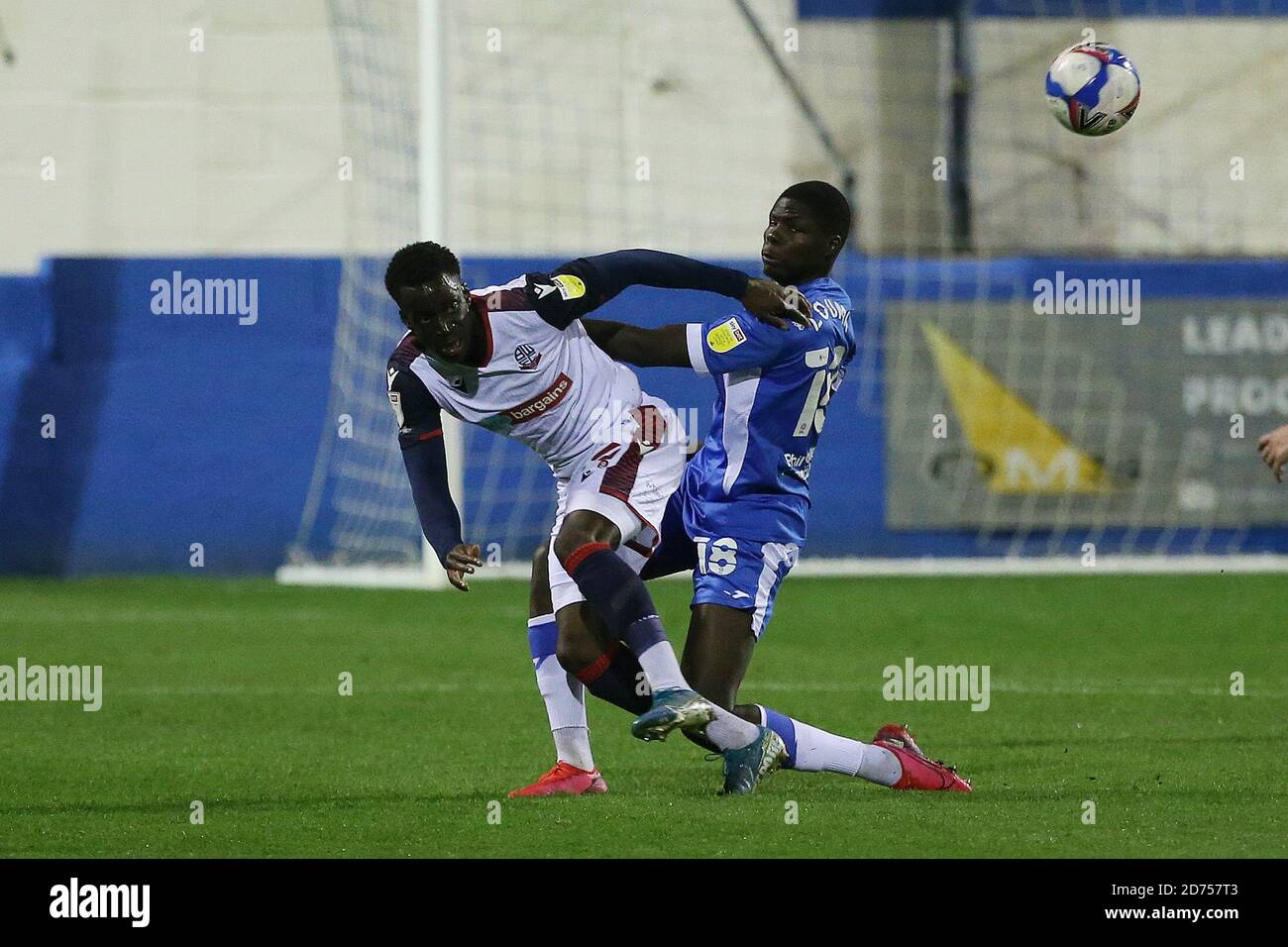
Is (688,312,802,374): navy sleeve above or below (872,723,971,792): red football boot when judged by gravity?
above

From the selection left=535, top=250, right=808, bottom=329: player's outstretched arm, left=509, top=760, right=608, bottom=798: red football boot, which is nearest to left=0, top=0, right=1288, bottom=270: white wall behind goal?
left=535, top=250, right=808, bottom=329: player's outstretched arm

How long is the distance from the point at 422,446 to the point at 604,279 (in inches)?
30.7

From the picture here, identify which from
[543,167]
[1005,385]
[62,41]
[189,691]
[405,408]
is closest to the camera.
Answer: [405,408]

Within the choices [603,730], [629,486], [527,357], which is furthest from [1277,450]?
[603,730]

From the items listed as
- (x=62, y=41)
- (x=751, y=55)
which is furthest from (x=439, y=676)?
(x=62, y=41)

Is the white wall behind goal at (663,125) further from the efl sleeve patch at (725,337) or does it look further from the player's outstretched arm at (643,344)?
the efl sleeve patch at (725,337)

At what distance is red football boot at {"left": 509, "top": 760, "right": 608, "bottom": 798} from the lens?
6.49m

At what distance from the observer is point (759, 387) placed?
666 centimetres

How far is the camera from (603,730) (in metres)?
8.42

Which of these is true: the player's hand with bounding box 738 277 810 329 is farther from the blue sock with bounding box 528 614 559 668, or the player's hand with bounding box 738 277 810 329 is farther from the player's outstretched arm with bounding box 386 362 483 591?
the blue sock with bounding box 528 614 559 668

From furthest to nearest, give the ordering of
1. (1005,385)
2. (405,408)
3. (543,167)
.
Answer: (543,167) → (1005,385) → (405,408)

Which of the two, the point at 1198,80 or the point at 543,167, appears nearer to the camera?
the point at 543,167

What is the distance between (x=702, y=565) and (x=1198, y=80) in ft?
51.3

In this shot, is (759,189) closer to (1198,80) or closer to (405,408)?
(1198,80)
